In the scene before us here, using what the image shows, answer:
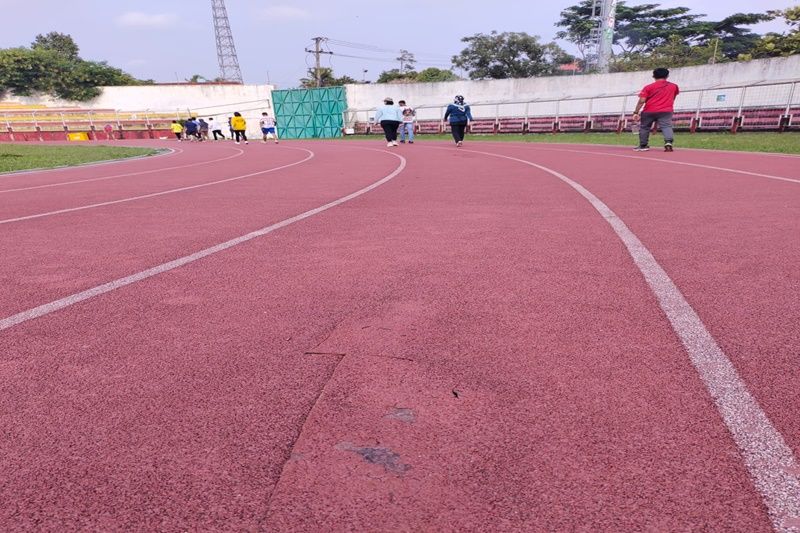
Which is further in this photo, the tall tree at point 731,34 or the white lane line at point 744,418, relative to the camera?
the tall tree at point 731,34

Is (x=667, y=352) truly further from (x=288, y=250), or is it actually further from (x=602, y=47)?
(x=602, y=47)

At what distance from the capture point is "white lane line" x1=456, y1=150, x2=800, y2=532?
143 cm

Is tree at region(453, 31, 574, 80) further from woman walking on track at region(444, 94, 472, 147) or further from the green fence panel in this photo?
woman walking on track at region(444, 94, 472, 147)

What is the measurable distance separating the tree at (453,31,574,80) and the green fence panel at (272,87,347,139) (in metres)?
26.9

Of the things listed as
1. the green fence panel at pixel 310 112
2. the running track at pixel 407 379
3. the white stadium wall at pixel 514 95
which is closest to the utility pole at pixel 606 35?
the white stadium wall at pixel 514 95

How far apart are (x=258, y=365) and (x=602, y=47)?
46043 mm

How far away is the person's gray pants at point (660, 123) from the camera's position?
1235 centimetres

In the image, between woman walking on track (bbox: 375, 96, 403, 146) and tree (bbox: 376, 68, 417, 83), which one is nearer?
woman walking on track (bbox: 375, 96, 403, 146)

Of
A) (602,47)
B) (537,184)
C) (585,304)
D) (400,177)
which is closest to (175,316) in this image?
(585,304)

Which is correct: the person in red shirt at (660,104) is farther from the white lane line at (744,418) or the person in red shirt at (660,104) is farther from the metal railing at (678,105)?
the white lane line at (744,418)

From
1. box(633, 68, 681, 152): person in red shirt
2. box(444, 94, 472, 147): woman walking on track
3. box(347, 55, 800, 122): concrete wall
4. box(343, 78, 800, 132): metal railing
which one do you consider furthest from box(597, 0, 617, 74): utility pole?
box(633, 68, 681, 152): person in red shirt

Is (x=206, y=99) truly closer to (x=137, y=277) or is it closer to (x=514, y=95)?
(x=514, y=95)

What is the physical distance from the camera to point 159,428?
1859mm

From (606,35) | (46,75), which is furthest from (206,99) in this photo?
(606,35)
